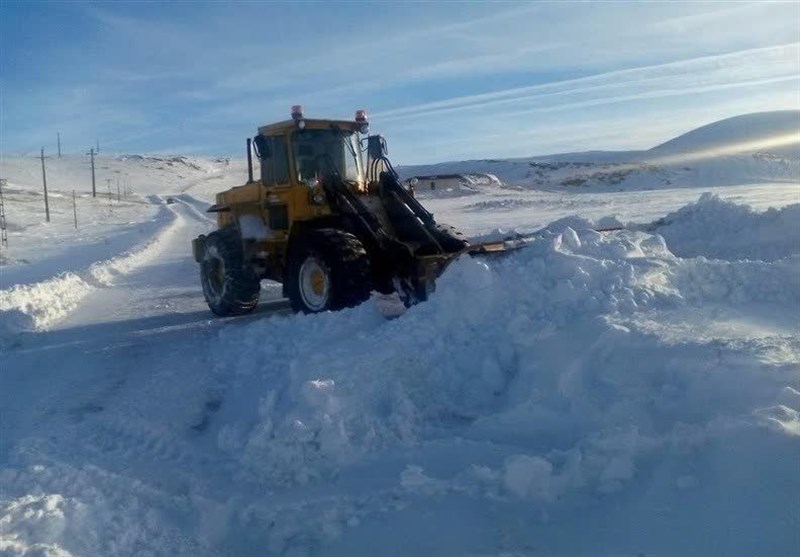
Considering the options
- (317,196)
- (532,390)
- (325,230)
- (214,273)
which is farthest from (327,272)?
(532,390)

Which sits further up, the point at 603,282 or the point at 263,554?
the point at 603,282

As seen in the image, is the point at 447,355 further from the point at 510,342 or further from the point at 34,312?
the point at 34,312

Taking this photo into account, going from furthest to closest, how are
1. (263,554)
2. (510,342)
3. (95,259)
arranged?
(95,259), (510,342), (263,554)

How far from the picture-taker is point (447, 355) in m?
7.05

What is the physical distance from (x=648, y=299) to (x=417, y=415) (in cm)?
265

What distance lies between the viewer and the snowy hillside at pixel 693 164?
208 feet

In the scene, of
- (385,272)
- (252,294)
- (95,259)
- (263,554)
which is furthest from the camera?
(95,259)

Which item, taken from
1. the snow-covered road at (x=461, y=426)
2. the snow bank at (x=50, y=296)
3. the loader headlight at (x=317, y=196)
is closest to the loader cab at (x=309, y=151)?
the loader headlight at (x=317, y=196)

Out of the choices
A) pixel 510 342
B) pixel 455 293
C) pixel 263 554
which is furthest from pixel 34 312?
pixel 263 554

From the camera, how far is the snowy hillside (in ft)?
208

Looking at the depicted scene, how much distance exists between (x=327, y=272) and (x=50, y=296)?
6.99 metres

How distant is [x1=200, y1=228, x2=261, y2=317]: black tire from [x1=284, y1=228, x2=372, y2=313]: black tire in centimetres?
149

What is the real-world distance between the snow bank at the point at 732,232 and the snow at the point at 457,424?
4530 mm

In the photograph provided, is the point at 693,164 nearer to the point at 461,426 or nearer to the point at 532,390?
the point at 532,390
